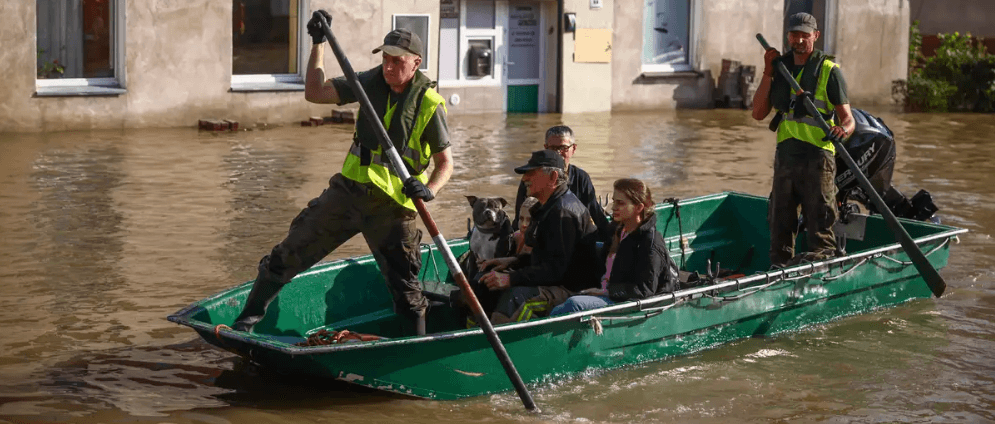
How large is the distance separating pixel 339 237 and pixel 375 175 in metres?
0.44

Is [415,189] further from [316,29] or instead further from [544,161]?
[544,161]

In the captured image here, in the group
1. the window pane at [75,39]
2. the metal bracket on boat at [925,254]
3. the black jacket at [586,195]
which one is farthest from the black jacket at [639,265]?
the window pane at [75,39]

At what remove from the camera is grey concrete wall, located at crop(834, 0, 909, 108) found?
88.0 ft

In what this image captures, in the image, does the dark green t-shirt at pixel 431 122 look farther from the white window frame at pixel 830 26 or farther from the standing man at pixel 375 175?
the white window frame at pixel 830 26

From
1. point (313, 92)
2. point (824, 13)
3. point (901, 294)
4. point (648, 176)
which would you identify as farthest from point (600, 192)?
point (824, 13)

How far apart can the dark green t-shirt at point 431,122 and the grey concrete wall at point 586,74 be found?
1605 centimetres

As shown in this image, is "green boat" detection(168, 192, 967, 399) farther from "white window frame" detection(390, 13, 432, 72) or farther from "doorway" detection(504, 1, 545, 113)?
"doorway" detection(504, 1, 545, 113)

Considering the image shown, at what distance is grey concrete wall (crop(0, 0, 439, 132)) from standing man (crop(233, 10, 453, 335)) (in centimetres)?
1207

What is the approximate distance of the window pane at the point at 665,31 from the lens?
25188 millimetres

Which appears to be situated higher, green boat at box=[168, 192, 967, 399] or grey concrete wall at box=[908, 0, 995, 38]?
grey concrete wall at box=[908, 0, 995, 38]

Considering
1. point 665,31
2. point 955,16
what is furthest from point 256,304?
point 955,16

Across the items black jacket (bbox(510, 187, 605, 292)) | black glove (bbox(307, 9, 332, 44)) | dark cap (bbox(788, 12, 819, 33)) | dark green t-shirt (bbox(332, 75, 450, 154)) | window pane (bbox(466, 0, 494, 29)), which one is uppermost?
window pane (bbox(466, 0, 494, 29))

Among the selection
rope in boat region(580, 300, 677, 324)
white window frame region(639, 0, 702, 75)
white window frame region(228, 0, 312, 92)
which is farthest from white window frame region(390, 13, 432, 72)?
rope in boat region(580, 300, 677, 324)

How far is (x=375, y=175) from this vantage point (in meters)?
7.75
